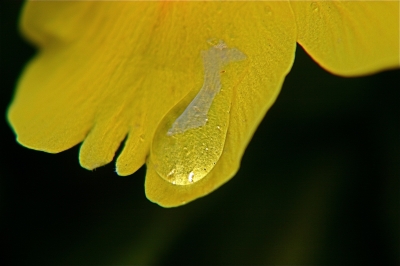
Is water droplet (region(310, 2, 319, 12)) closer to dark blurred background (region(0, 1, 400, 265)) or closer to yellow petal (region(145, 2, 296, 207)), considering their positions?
yellow petal (region(145, 2, 296, 207))

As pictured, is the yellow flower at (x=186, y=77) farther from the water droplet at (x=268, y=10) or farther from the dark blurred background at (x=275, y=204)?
the dark blurred background at (x=275, y=204)

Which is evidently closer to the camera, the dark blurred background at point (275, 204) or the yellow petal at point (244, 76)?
the yellow petal at point (244, 76)

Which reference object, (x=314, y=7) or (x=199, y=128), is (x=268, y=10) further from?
(x=199, y=128)

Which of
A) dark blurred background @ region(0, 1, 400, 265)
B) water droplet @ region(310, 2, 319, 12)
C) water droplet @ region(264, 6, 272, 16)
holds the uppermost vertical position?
water droplet @ region(264, 6, 272, 16)

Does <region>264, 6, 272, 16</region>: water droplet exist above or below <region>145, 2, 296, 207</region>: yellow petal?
above

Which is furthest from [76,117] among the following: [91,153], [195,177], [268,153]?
[268,153]

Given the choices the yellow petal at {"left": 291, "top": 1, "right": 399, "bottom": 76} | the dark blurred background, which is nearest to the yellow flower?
the yellow petal at {"left": 291, "top": 1, "right": 399, "bottom": 76}

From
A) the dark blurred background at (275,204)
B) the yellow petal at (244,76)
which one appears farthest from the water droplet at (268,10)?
the dark blurred background at (275,204)

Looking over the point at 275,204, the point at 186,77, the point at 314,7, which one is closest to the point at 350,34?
the point at 314,7
